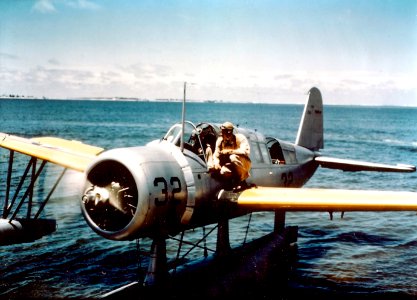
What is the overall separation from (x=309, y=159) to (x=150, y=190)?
8612 mm

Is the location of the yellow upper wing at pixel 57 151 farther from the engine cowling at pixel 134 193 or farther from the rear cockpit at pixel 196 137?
the engine cowling at pixel 134 193

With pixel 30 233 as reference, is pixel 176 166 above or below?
above

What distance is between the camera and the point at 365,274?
1308cm

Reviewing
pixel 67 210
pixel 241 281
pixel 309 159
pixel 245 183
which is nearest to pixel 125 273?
pixel 241 281

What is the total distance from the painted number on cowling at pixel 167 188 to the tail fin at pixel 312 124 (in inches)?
354

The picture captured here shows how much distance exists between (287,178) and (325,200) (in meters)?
4.41

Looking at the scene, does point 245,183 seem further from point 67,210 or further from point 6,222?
point 67,210

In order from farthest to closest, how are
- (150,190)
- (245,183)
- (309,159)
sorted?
1. (309,159)
2. (245,183)
3. (150,190)

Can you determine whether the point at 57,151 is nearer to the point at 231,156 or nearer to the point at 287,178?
the point at 231,156

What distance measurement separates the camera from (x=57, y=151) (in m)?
11.4

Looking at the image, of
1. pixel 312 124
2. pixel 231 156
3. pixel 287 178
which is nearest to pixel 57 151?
pixel 231 156

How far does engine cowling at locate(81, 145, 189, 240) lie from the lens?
22.5 ft

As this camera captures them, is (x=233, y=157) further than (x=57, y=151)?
No

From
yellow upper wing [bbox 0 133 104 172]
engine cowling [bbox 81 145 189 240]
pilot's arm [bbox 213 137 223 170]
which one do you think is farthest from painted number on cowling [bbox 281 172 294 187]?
yellow upper wing [bbox 0 133 104 172]
